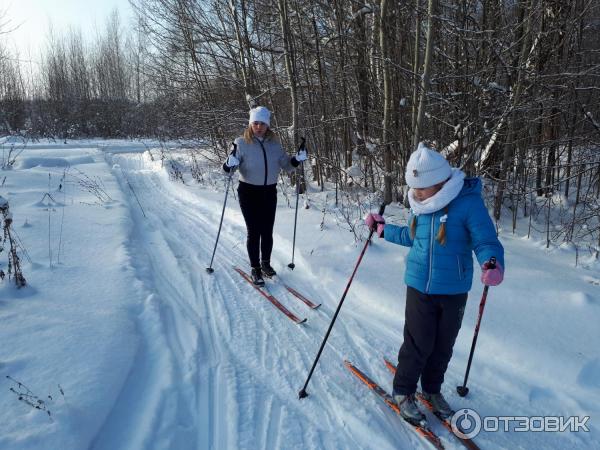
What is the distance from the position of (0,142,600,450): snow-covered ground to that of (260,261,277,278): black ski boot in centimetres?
19

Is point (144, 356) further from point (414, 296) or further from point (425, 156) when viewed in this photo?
point (425, 156)

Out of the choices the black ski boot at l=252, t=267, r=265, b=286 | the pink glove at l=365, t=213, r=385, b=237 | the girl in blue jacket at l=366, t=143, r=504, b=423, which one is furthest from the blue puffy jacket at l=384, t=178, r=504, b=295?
the black ski boot at l=252, t=267, r=265, b=286

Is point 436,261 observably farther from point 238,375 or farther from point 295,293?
point 295,293

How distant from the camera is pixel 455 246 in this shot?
7.72 ft

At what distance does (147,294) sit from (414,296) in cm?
288

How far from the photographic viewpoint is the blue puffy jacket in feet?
7.33

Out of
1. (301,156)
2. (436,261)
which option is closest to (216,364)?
(436,261)

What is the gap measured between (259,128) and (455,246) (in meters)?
2.88

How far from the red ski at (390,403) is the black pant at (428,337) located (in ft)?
0.40

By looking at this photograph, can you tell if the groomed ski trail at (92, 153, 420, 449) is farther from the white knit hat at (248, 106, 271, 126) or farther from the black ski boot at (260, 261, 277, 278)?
the white knit hat at (248, 106, 271, 126)

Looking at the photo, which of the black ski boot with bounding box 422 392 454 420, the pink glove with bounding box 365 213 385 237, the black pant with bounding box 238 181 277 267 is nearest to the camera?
the black ski boot with bounding box 422 392 454 420

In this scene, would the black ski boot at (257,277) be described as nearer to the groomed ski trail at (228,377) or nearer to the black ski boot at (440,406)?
the groomed ski trail at (228,377)

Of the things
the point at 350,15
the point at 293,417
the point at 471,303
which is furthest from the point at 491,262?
the point at 350,15

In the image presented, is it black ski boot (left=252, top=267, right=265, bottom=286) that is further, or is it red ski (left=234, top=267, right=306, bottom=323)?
black ski boot (left=252, top=267, right=265, bottom=286)
